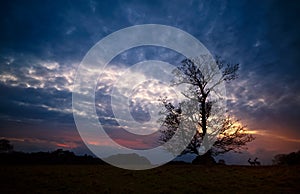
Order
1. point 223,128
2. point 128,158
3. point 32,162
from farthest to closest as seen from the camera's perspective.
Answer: point 128,158, point 32,162, point 223,128

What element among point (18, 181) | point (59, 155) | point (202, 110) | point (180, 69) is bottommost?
point (18, 181)

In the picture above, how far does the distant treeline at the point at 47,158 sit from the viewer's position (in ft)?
89.9

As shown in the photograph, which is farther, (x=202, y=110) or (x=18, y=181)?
(x=202, y=110)

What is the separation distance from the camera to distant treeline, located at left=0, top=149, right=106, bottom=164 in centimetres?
2739

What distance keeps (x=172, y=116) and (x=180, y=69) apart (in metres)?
6.01

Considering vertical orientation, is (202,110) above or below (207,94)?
below

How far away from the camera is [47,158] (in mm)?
29859

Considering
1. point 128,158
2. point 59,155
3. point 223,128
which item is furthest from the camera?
point 128,158

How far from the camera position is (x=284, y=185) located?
12.8m

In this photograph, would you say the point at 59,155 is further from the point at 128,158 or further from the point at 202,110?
the point at 202,110

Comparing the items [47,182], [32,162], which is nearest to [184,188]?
[47,182]

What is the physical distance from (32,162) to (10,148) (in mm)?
12126

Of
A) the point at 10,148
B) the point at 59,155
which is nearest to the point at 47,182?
the point at 59,155

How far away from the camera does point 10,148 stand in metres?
36.8
